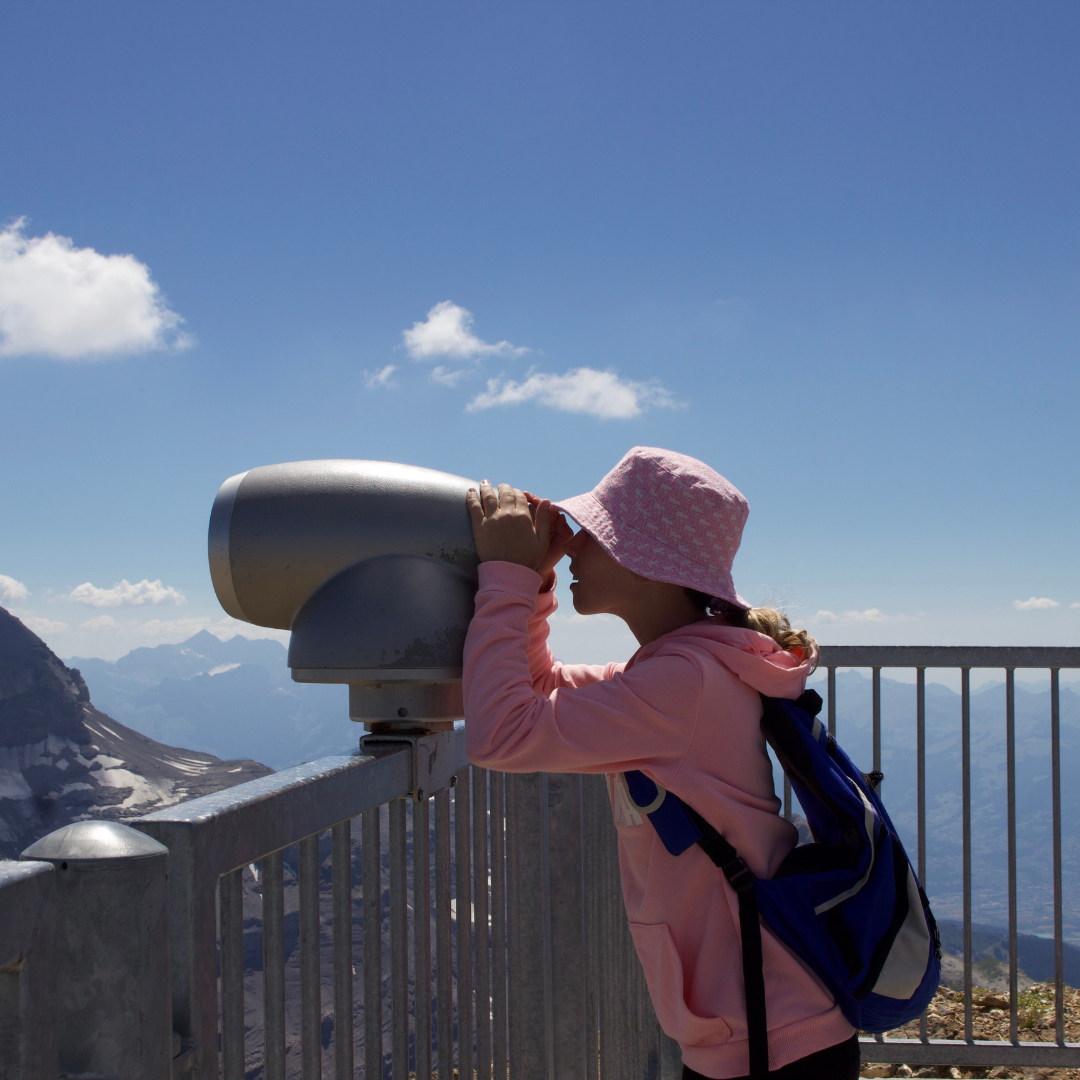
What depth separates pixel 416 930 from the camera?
129cm

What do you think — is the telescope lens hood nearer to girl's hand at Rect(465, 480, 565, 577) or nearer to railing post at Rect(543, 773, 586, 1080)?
girl's hand at Rect(465, 480, 565, 577)

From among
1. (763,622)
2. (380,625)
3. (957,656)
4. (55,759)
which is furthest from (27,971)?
(55,759)

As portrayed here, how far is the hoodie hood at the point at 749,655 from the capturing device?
139cm

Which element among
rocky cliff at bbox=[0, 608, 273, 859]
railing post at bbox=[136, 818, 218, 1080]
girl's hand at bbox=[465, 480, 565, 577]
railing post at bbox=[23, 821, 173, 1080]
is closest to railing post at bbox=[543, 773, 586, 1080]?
girl's hand at bbox=[465, 480, 565, 577]

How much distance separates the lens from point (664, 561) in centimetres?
148

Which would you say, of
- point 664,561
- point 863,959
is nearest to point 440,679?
point 664,561

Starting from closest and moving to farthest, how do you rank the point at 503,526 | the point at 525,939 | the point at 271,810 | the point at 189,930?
the point at 189,930
the point at 271,810
the point at 503,526
the point at 525,939

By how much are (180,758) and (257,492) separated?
75522 millimetres

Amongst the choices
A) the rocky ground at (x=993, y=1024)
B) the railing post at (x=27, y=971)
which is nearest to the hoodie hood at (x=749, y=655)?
the railing post at (x=27, y=971)

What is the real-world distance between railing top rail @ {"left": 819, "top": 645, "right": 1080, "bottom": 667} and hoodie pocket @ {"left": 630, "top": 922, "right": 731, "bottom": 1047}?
6.11ft

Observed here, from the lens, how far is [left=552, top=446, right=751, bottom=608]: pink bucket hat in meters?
1.48

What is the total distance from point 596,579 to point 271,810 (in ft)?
2.70

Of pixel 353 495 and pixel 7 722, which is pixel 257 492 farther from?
pixel 7 722

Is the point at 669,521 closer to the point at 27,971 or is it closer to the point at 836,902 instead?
the point at 836,902
